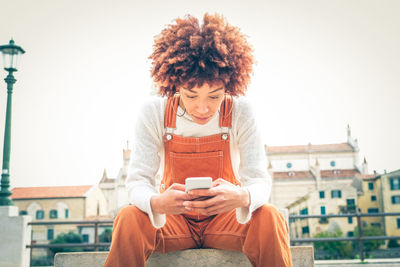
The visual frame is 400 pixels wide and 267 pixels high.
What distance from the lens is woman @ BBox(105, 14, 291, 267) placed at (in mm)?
1687

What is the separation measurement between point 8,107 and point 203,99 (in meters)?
7.09

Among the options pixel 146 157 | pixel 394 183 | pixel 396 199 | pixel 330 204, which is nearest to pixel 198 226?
pixel 146 157

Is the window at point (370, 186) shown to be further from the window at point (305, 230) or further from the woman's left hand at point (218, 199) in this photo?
the woman's left hand at point (218, 199)

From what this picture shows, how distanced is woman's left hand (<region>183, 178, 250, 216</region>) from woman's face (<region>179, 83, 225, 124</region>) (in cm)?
42

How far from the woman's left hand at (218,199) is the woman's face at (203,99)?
422 mm

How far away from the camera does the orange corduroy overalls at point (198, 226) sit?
1.66m

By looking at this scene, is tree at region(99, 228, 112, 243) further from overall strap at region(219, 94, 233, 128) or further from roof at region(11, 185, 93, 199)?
overall strap at region(219, 94, 233, 128)

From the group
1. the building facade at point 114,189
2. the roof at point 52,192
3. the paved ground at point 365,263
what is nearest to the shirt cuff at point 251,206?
the paved ground at point 365,263

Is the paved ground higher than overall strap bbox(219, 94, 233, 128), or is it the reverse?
overall strap bbox(219, 94, 233, 128)

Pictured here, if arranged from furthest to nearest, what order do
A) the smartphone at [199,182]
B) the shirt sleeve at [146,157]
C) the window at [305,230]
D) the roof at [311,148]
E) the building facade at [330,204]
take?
the roof at [311,148] → the building facade at [330,204] → the window at [305,230] → the shirt sleeve at [146,157] → the smartphone at [199,182]

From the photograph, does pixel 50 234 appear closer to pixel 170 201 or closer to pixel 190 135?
pixel 190 135

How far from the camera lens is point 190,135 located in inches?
83.7

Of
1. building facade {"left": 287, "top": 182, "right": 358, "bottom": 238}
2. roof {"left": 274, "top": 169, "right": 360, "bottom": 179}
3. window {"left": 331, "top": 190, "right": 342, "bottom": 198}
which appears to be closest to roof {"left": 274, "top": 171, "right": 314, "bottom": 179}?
roof {"left": 274, "top": 169, "right": 360, "bottom": 179}

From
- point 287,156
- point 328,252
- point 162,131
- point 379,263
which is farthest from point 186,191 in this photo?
point 287,156
